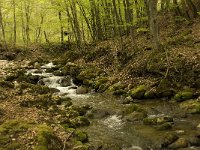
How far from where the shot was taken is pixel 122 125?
12812 millimetres

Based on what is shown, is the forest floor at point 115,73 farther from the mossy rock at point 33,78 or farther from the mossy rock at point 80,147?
the mossy rock at point 33,78

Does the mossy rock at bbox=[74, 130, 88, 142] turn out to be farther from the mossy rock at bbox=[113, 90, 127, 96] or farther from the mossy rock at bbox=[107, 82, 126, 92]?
the mossy rock at bbox=[107, 82, 126, 92]

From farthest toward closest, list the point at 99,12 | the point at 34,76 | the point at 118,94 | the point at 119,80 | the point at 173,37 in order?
the point at 99,12
the point at 34,76
the point at 173,37
the point at 119,80
the point at 118,94

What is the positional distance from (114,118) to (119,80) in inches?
236

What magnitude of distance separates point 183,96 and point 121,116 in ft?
10.7

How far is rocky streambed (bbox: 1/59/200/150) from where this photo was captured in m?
10.6

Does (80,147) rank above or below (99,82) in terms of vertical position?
below

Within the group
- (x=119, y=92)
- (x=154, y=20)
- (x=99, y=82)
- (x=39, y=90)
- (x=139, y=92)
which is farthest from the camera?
(x=99, y=82)

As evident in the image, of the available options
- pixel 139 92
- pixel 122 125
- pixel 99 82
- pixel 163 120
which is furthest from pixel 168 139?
pixel 99 82

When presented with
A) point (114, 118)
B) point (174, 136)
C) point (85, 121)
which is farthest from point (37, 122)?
point (174, 136)

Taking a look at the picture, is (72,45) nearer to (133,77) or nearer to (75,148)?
(133,77)

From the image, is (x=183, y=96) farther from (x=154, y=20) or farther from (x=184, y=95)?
(x=154, y=20)

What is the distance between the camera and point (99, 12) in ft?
99.3

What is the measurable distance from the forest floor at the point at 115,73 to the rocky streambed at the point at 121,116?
1.15ft
